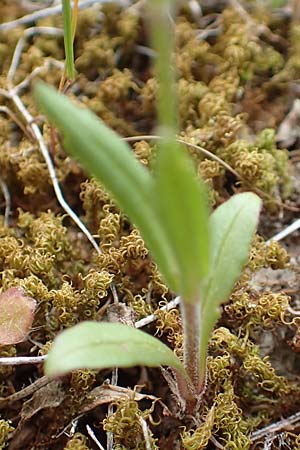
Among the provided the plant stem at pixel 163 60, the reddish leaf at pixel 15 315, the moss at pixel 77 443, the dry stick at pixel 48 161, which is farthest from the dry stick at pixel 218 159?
the plant stem at pixel 163 60

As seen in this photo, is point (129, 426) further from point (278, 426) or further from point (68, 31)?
point (68, 31)

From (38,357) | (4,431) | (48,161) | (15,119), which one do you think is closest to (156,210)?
(38,357)

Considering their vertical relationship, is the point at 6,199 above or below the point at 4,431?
above

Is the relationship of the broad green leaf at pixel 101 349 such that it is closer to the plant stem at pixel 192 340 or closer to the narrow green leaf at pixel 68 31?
the plant stem at pixel 192 340

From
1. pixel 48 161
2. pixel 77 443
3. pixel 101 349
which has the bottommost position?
pixel 77 443

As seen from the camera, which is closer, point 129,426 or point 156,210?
point 156,210

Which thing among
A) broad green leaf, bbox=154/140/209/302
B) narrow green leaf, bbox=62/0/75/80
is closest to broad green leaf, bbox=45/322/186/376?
broad green leaf, bbox=154/140/209/302

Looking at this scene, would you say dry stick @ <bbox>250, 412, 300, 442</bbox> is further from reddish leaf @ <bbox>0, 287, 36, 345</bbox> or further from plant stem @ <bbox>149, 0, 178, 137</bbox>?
plant stem @ <bbox>149, 0, 178, 137</bbox>

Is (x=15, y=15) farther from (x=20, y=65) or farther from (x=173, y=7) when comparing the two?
(x=173, y=7)
